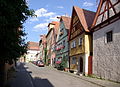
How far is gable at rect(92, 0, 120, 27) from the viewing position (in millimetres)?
16047

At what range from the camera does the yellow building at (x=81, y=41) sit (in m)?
21.7

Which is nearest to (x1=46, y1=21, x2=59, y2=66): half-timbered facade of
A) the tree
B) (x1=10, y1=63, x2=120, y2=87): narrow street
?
(x1=10, y1=63, x2=120, y2=87): narrow street

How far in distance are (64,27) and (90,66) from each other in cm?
1445

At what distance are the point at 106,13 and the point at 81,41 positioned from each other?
22.2ft

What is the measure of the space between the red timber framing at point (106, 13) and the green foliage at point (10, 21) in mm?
10268

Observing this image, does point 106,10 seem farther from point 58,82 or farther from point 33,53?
point 33,53

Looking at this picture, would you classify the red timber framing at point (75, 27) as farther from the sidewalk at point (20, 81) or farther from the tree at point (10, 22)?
the tree at point (10, 22)

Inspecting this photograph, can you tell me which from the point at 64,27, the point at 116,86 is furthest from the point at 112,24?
the point at 64,27

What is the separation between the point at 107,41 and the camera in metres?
17.2

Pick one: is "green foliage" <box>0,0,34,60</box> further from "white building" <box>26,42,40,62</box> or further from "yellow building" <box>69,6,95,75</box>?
"white building" <box>26,42,40,62</box>

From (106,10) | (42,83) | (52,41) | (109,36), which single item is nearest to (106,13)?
(106,10)

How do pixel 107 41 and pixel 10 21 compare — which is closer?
pixel 10 21

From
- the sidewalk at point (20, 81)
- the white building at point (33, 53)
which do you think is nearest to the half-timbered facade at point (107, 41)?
the sidewalk at point (20, 81)

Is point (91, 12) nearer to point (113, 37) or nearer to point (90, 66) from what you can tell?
point (90, 66)
